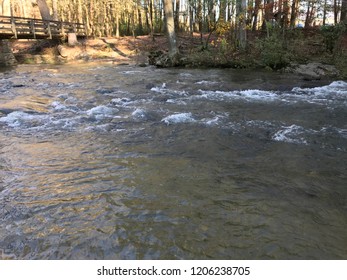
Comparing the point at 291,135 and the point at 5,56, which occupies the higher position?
the point at 5,56

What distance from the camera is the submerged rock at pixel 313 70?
14564mm

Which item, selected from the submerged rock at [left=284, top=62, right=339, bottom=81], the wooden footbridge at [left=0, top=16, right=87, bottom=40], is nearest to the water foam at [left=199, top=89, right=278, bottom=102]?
the submerged rock at [left=284, top=62, right=339, bottom=81]

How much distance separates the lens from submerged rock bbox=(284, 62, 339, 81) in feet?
47.8

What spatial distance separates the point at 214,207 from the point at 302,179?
61.1 inches

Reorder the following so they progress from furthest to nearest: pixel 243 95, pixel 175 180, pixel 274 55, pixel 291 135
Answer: pixel 274 55, pixel 243 95, pixel 291 135, pixel 175 180

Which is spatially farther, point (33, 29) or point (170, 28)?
point (33, 29)

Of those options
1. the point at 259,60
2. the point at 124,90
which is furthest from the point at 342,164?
the point at 259,60

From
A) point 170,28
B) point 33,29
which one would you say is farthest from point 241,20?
point 33,29

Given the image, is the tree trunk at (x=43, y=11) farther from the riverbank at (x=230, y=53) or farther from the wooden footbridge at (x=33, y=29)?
the riverbank at (x=230, y=53)

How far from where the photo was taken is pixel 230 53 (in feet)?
64.2

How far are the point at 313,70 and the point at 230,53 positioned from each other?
5.69 metres

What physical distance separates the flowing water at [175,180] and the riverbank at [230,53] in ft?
25.0

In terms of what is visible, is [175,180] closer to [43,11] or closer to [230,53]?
[230,53]

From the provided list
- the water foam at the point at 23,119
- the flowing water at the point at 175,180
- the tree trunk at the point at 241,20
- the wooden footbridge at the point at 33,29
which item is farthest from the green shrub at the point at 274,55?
the wooden footbridge at the point at 33,29
